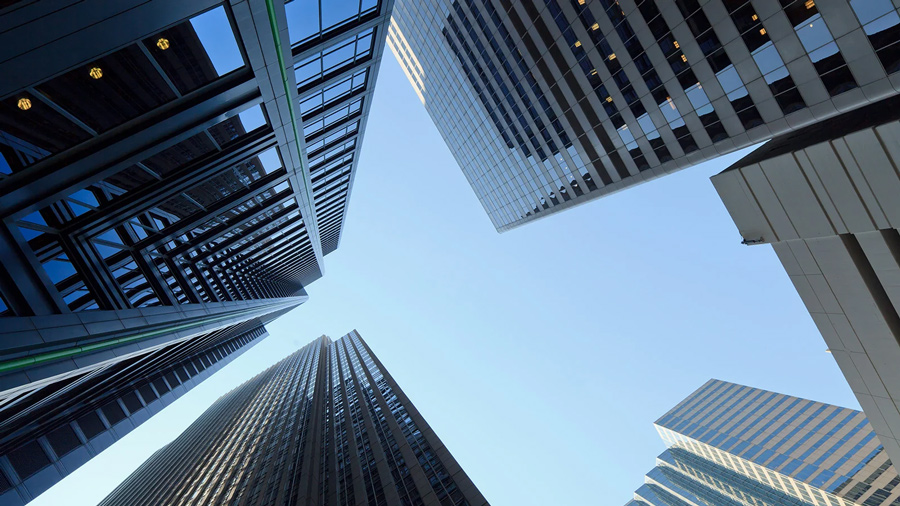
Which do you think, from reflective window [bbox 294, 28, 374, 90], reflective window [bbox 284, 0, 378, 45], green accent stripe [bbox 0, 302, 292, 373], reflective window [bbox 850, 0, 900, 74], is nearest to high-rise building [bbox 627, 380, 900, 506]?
reflective window [bbox 850, 0, 900, 74]

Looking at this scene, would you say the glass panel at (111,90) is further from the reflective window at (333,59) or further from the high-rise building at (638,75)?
the high-rise building at (638,75)

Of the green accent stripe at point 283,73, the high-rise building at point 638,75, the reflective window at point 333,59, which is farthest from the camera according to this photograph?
the high-rise building at point 638,75

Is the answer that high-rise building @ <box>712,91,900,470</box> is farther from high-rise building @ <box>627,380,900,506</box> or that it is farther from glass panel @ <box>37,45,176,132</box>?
high-rise building @ <box>627,380,900,506</box>

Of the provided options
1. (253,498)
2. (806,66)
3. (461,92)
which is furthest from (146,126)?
(461,92)

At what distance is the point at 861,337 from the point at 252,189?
2976cm

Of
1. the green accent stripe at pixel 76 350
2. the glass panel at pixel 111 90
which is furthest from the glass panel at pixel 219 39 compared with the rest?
the green accent stripe at pixel 76 350

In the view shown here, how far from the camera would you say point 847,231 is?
1752 cm

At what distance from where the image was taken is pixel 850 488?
68.4 meters

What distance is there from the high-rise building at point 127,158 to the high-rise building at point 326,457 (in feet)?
61.0

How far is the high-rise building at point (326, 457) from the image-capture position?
122ft

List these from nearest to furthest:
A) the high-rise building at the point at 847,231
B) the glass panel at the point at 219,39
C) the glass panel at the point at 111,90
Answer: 1. the glass panel at the point at 111,90
2. the glass panel at the point at 219,39
3. the high-rise building at the point at 847,231

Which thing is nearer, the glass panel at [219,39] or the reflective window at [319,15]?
the glass panel at [219,39]

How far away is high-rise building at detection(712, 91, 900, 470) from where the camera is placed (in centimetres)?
1610

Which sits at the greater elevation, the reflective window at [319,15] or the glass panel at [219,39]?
the reflective window at [319,15]
